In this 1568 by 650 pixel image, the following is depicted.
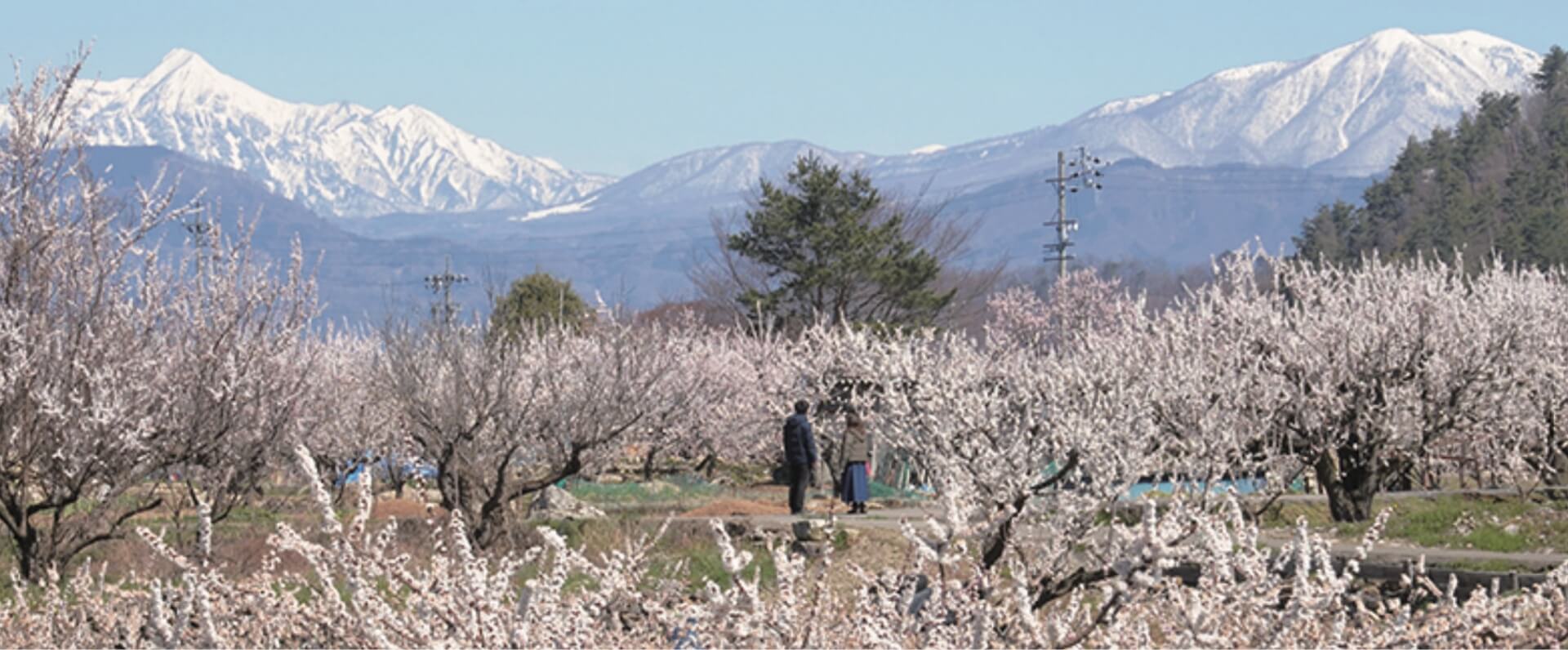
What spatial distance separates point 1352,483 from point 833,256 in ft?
97.3

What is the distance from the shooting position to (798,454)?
22.5 metres

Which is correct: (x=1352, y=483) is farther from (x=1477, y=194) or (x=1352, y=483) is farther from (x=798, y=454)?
(x=1477, y=194)

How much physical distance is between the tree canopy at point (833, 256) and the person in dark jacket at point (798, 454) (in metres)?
24.9

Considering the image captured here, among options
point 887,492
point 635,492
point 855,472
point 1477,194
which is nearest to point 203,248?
point 855,472

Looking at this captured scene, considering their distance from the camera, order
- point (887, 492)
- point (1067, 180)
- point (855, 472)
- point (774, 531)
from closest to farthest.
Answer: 1. point (774, 531)
2. point (855, 472)
3. point (887, 492)
4. point (1067, 180)

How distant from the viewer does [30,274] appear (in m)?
12.9

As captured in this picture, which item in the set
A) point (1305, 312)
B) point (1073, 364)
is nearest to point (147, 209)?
point (1073, 364)

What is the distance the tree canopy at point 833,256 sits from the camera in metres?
48.4

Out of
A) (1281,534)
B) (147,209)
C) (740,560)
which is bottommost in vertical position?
(1281,534)

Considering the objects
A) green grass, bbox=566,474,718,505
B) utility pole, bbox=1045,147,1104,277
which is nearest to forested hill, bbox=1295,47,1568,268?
utility pole, bbox=1045,147,1104,277

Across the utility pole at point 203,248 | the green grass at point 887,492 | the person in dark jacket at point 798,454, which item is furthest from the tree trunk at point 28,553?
the green grass at point 887,492

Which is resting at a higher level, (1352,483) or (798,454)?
(798,454)

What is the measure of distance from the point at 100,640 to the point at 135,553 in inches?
356

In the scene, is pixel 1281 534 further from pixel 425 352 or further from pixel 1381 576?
pixel 425 352
